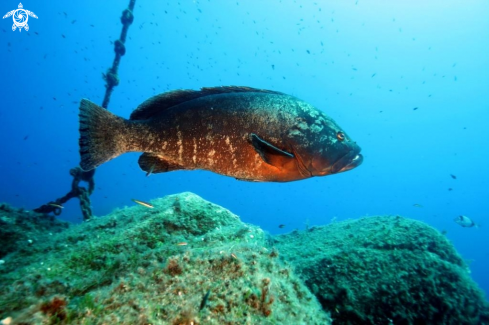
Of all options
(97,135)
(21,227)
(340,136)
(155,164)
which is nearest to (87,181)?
(21,227)

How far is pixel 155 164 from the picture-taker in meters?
3.16

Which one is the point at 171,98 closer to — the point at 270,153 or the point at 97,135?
the point at 97,135

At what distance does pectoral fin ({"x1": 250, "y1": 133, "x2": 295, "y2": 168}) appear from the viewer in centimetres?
275

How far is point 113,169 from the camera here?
12588 centimetres

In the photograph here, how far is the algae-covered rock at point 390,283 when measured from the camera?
3.83m

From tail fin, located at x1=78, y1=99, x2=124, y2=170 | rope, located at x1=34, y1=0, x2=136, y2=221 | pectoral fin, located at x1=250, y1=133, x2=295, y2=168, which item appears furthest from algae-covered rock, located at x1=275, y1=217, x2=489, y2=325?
rope, located at x1=34, y1=0, x2=136, y2=221

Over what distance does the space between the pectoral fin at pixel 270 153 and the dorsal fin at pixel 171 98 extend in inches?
31.2

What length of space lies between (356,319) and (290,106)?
3.21m

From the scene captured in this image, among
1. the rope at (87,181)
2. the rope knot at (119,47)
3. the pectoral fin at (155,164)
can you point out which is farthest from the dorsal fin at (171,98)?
the rope knot at (119,47)

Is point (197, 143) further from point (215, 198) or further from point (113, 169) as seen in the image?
point (113, 169)

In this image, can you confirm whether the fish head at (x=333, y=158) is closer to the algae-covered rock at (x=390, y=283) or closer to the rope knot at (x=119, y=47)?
the algae-covered rock at (x=390, y=283)

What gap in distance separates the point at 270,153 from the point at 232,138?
0.48m

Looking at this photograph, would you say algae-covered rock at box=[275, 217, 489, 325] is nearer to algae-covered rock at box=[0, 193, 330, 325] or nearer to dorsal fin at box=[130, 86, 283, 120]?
algae-covered rock at box=[0, 193, 330, 325]

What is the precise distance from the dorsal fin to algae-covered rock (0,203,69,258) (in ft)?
8.70
